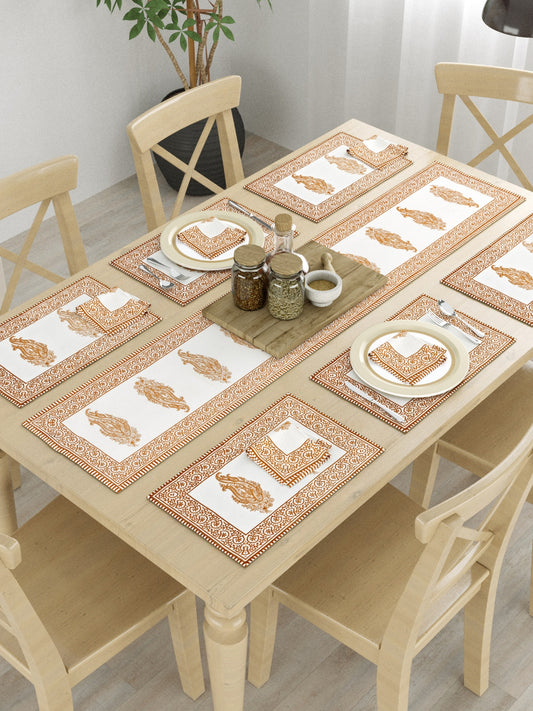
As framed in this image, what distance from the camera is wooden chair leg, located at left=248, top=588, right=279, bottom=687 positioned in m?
1.95

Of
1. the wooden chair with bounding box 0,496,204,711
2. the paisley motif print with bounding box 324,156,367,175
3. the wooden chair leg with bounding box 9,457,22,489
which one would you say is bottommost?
the wooden chair leg with bounding box 9,457,22,489

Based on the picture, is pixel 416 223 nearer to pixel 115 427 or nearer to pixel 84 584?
pixel 115 427

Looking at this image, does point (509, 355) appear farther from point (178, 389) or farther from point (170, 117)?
point (170, 117)

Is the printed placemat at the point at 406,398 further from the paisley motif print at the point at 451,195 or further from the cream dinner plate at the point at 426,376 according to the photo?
the paisley motif print at the point at 451,195

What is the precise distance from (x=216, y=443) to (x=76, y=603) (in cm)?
43

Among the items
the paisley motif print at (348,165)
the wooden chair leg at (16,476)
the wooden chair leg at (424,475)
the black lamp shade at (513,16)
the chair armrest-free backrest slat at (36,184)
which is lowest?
the wooden chair leg at (16,476)

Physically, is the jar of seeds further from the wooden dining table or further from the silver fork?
the silver fork

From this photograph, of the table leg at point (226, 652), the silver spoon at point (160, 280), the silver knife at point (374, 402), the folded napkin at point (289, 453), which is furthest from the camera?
the silver spoon at point (160, 280)

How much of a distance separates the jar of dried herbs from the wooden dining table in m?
0.12

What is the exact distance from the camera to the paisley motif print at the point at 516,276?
2123mm

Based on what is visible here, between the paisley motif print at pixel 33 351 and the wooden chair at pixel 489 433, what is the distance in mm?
911

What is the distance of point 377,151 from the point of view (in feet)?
8.40

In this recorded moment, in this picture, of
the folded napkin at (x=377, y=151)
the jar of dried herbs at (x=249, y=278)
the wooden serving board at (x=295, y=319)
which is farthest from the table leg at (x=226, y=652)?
the folded napkin at (x=377, y=151)

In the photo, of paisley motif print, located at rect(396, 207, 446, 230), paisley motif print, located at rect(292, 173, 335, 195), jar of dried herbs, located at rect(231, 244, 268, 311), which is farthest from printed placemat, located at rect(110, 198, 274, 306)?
paisley motif print, located at rect(396, 207, 446, 230)
